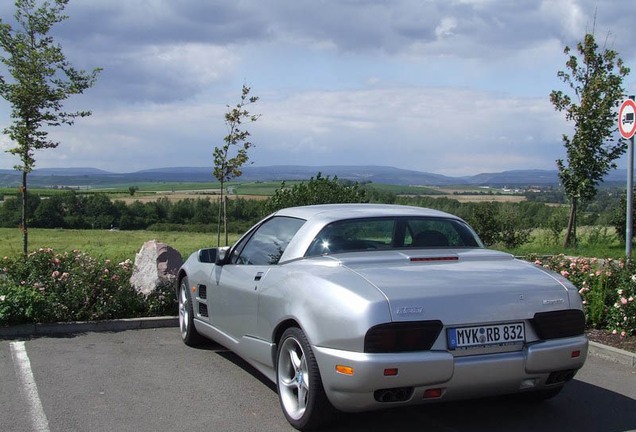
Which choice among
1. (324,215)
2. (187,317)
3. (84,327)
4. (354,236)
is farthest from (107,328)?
(354,236)

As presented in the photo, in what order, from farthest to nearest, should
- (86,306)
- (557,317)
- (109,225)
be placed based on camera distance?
1. (109,225)
2. (86,306)
3. (557,317)

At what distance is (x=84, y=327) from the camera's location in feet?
25.1

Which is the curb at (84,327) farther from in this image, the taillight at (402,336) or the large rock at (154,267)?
the taillight at (402,336)

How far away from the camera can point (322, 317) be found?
4.16 m

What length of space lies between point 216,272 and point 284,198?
8429 mm

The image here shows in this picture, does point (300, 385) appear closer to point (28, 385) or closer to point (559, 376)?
point (559, 376)

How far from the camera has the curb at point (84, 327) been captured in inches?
286

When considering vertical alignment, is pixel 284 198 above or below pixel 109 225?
above

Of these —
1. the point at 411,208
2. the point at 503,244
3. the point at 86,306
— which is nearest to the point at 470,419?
the point at 411,208

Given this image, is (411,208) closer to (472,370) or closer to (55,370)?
(472,370)

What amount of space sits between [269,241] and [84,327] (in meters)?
3.27

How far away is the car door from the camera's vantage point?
529cm

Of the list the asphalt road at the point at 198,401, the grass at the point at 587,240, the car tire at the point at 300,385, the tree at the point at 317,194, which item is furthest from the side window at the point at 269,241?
the grass at the point at 587,240

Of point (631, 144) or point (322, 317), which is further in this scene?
point (631, 144)
